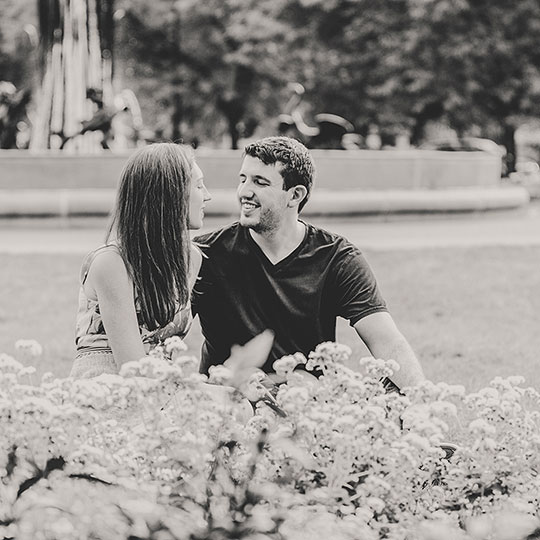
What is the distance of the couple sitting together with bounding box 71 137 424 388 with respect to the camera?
3.74 meters

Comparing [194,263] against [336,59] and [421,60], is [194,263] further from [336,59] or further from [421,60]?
[336,59]

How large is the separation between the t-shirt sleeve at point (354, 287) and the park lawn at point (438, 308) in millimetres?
1754

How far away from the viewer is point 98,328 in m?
3.92

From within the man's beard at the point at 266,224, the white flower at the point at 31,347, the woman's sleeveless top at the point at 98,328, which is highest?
the man's beard at the point at 266,224

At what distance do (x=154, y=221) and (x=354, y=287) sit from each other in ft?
2.81

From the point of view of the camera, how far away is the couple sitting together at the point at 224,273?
3744 mm

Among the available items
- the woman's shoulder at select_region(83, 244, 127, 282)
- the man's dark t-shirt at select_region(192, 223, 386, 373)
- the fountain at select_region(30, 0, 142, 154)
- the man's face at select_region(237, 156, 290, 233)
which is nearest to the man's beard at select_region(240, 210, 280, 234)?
the man's face at select_region(237, 156, 290, 233)

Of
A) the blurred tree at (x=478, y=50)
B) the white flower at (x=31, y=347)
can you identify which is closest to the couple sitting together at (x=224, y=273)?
the white flower at (x=31, y=347)

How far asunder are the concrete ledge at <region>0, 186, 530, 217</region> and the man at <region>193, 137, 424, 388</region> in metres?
7.44

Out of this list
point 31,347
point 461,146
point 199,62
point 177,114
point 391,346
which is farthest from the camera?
point 177,114

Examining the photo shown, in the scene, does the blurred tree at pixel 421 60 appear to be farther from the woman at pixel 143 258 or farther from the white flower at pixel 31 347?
the white flower at pixel 31 347

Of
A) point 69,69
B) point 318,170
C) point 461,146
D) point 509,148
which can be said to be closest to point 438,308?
point 318,170

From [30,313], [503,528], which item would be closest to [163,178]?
[503,528]

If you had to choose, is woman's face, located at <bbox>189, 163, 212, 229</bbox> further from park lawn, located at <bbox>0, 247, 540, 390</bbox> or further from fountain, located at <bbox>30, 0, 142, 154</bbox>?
fountain, located at <bbox>30, 0, 142, 154</bbox>
